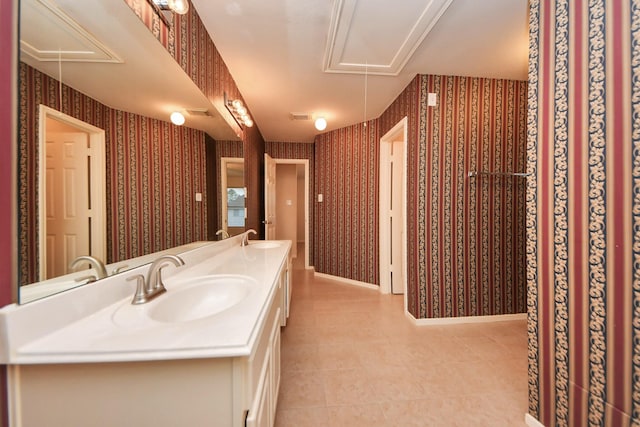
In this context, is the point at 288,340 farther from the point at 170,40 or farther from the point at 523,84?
the point at 523,84

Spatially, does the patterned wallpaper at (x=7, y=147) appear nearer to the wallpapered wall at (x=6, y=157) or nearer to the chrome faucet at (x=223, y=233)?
the wallpapered wall at (x=6, y=157)

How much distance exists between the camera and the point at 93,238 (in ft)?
2.63

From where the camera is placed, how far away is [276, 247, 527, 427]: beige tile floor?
1.23 metres

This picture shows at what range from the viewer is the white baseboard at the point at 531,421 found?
1146 millimetres

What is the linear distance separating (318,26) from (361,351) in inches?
92.4

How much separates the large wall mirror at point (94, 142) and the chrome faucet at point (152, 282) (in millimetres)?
125

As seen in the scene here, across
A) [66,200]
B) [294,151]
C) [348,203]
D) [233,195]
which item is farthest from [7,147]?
[294,151]

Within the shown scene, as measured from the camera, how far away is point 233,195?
6.72ft

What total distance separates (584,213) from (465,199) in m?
1.30

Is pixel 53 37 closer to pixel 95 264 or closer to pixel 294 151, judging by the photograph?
pixel 95 264

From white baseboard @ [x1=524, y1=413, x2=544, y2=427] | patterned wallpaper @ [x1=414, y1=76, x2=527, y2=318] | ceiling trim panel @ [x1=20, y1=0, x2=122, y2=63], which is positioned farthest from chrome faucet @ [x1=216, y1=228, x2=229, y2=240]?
white baseboard @ [x1=524, y1=413, x2=544, y2=427]

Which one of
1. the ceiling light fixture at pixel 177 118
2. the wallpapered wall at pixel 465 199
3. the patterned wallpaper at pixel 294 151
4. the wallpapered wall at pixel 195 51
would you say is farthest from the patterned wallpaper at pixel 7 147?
the patterned wallpaper at pixel 294 151

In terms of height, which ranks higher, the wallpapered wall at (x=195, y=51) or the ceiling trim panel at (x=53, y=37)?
the wallpapered wall at (x=195, y=51)

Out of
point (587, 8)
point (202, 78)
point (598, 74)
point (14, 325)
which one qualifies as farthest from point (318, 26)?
point (14, 325)
